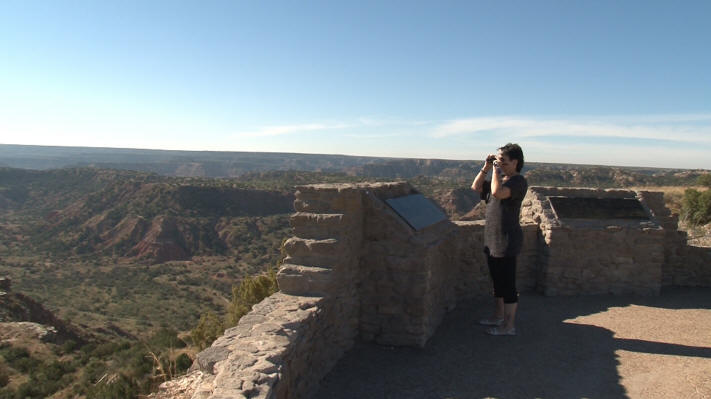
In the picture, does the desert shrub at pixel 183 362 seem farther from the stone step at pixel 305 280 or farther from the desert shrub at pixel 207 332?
the stone step at pixel 305 280

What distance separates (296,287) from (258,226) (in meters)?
38.9

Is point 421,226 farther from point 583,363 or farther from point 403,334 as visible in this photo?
point 583,363

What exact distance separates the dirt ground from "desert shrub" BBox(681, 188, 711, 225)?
1147cm

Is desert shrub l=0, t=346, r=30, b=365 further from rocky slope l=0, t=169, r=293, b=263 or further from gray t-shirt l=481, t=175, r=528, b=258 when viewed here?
rocky slope l=0, t=169, r=293, b=263

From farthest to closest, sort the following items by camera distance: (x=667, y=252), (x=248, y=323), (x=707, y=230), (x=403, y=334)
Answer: (x=707, y=230) → (x=667, y=252) → (x=403, y=334) → (x=248, y=323)

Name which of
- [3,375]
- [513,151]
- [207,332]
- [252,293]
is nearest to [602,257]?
[513,151]

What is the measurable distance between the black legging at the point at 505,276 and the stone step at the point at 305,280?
2.20 m

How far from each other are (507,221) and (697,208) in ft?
51.5

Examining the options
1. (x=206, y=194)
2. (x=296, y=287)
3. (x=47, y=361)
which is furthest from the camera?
(x=206, y=194)

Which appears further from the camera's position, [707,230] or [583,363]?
[707,230]

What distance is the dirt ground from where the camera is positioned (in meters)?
4.57

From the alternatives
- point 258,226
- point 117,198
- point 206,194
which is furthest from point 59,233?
point 258,226

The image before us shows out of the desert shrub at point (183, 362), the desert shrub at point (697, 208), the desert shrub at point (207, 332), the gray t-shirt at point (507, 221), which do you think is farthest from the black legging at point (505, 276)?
the desert shrub at point (697, 208)

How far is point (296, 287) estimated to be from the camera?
512 cm
